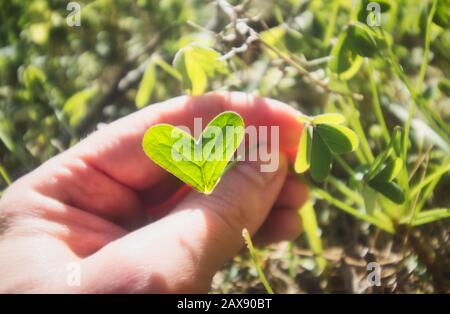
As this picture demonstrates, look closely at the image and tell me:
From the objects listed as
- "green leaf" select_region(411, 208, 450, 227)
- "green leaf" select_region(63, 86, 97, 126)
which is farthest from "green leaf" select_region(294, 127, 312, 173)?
"green leaf" select_region(63, 86, 97, 126)

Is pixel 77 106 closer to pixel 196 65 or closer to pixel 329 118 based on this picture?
pixel 196 65

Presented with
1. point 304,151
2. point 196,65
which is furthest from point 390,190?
point 196,65

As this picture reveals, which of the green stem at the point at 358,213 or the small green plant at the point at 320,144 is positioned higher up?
the small green plant at the point at 320,144

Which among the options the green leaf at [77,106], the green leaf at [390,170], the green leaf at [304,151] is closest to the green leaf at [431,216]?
the green leaf at [390,170]

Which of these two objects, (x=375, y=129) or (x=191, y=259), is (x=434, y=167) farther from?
(x=191, y=259)

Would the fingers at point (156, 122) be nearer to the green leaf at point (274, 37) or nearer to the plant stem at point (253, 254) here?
the green leaf at point (274, 37)

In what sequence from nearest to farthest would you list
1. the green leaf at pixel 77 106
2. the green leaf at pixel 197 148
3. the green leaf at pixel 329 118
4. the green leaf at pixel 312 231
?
the green leaf at pixel 197 148
the green leaf at pixel 329 118
the green leaf at pixel 312 231
the green leaf at pixel 77 106
